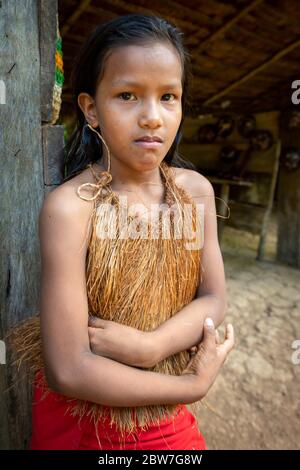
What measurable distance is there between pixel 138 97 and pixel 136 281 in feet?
1.84

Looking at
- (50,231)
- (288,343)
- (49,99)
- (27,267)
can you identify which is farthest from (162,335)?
(288,343)

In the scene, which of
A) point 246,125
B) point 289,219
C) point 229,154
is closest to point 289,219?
point 289,219

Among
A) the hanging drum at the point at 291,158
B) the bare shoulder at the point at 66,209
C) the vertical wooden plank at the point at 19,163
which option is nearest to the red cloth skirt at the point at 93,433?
the vertical wooden plank at the point at 19,163

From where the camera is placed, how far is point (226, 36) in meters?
3.45

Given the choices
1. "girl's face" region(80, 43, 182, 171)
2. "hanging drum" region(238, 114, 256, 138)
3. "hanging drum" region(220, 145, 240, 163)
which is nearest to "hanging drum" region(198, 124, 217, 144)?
"hanging drum" region(220, 145, 240, 163)

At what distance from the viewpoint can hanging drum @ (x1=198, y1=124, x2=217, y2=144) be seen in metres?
6.74

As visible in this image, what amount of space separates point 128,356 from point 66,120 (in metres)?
6.20

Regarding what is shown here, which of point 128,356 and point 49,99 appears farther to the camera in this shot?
point 49,99

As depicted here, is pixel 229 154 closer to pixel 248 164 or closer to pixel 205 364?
pixel 248 164

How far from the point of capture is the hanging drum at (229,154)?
21.6 ft

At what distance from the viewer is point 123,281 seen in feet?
3.53

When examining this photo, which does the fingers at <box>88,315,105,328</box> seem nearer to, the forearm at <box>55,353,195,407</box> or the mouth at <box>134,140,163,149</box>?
the forearm at <box>55,353,195,407</box>

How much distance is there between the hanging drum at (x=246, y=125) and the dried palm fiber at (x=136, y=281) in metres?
5.64

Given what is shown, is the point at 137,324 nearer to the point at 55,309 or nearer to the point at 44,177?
the point at 55,309
